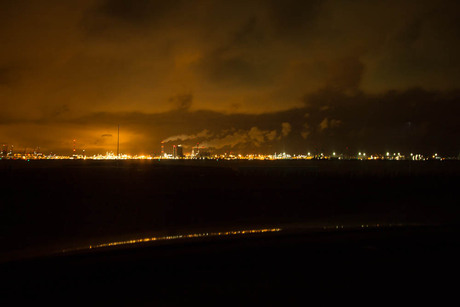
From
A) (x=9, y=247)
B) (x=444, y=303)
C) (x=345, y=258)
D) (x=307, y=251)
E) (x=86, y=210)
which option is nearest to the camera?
A: (x=444, y=303)

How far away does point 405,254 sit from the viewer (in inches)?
245

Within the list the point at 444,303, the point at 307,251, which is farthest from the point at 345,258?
the point at 444,303

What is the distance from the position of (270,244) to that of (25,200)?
14.4 metres

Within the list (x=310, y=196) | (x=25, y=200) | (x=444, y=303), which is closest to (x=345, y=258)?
(x=444, y=303)

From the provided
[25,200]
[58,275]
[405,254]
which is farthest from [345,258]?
[25,200]

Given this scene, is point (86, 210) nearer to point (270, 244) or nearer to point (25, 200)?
point (25, 200)

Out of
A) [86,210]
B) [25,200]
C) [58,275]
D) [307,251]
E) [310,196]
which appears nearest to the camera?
[58,275]

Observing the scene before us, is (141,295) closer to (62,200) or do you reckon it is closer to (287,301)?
(287,301)

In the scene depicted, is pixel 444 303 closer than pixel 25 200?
Yes

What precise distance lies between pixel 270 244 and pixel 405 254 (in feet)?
7.30

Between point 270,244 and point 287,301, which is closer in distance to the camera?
point 287,301

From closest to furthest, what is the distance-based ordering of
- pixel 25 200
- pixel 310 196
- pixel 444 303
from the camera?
pixel 444 303
pixel 25 200
pixel 310 196

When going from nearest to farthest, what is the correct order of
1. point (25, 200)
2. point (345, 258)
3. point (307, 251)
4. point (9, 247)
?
point (345, 258)
point (307, 251)
point (9, 247)
point (25, 200)

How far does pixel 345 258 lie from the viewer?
19.6 ft
